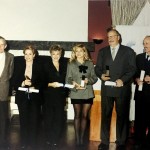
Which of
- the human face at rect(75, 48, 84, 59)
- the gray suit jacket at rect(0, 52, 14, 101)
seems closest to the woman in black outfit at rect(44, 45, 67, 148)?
the human face at rect(75, 48, 84, 59)

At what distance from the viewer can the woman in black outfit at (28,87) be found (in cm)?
402

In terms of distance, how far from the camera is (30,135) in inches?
163

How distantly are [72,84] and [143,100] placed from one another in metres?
1.02

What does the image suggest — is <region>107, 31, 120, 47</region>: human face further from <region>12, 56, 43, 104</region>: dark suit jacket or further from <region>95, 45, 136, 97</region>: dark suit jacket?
<region>12, 56, 43, 104</region>: dark suit jacket

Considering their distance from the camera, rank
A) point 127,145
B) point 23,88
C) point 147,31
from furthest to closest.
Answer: point 147,31
point 127,145
point 23,88

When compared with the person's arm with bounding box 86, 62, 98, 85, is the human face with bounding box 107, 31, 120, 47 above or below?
above

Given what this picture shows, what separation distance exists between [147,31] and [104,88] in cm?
175

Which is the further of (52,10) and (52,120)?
(52,10)

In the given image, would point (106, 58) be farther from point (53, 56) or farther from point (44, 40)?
point (44, 40)

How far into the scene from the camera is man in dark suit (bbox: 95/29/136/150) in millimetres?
4082

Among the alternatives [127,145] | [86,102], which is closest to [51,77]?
[86,102]

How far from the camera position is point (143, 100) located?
4.20 metres

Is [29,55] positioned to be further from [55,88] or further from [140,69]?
[140,69]

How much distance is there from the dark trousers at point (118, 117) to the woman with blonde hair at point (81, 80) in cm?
23
